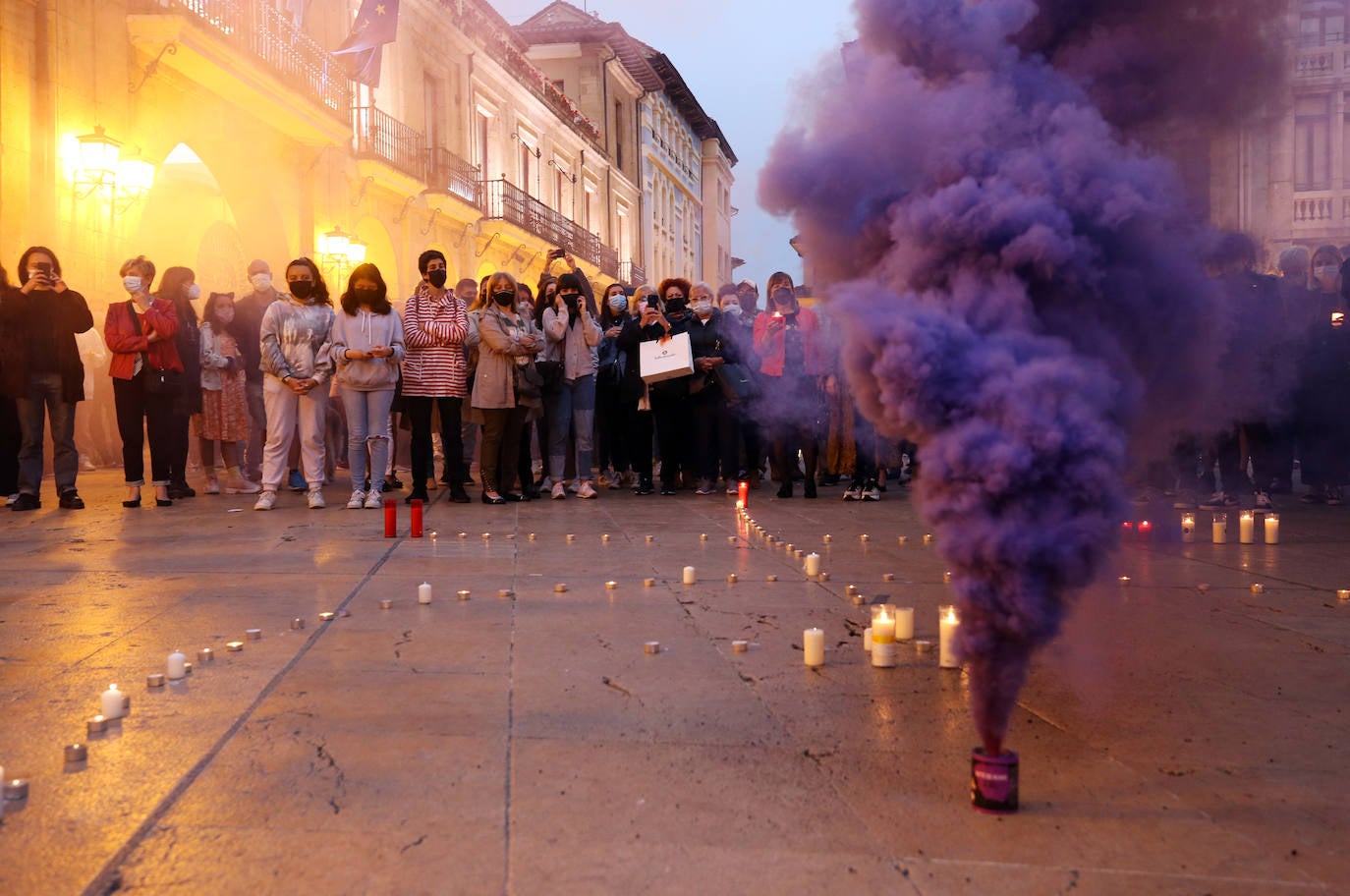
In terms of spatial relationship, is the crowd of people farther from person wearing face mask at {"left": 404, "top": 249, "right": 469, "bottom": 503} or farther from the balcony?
the balcony

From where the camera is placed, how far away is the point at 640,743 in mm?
3199

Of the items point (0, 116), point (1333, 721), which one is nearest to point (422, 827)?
point (1333, 721)

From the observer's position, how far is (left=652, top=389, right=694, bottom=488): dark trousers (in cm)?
1173

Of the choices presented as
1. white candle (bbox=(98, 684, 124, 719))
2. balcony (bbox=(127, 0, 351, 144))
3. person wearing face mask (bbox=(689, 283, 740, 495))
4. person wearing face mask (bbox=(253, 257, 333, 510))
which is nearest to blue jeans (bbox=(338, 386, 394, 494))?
person wearing face mask (bbox=(253, 257, 333, 510))

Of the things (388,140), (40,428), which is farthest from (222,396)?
(388,140)

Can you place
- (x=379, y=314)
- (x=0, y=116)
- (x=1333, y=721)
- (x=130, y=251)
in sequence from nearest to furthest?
(x=1333, y=721), (x=379, y=314), (x=0, y=116), (x=130, y=251)

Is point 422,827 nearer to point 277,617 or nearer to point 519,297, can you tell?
point 277,617

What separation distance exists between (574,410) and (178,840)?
911cm

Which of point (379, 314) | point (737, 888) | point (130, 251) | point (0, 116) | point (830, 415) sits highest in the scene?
point (0, 116)

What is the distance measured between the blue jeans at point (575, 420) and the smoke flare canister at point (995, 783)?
879cm

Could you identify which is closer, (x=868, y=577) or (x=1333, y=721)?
(x=1333, y=721)

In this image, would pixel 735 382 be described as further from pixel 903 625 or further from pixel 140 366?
pixel 903 625

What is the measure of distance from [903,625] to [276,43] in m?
17.7

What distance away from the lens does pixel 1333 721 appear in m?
3.43
